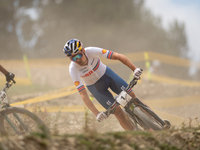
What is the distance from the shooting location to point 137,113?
186 inches

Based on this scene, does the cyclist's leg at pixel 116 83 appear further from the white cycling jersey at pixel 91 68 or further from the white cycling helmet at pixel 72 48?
→ the white cycling helmet at pixel 72 48

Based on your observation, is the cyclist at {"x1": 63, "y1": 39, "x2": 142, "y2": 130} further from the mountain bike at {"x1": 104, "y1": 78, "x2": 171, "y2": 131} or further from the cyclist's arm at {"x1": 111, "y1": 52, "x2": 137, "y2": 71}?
the mountain bike at {"x1": 104, "y1": 78, "x2": 171, "y2": 131}

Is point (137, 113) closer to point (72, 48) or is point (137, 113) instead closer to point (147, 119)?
point (147, 119)

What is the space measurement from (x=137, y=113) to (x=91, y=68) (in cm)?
127

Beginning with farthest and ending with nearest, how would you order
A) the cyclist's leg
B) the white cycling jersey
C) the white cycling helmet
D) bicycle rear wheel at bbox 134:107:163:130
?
the cyclist's leg
the white cycling jersey
the white cycling helmet
bicycle rear wheel at bbox 134:107:163:130

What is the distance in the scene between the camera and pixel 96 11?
30.4m

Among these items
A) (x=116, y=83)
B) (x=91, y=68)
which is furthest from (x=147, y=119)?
(x=91, y=68)

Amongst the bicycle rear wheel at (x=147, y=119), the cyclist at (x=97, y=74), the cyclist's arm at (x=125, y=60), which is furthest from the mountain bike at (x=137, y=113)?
the cyclist's arm at (x=125, y=60)

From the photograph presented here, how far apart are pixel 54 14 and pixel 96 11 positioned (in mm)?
5287

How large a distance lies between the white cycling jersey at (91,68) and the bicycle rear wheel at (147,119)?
108 centimetres

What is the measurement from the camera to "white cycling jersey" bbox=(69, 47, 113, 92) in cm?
504

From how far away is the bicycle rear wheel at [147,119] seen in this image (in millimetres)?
4540

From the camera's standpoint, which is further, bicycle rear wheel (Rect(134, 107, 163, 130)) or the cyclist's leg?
the cyclist's leg

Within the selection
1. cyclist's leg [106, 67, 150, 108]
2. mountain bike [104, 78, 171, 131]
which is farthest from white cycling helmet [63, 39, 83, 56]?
mountain bike [104, 78, 171, 131]
